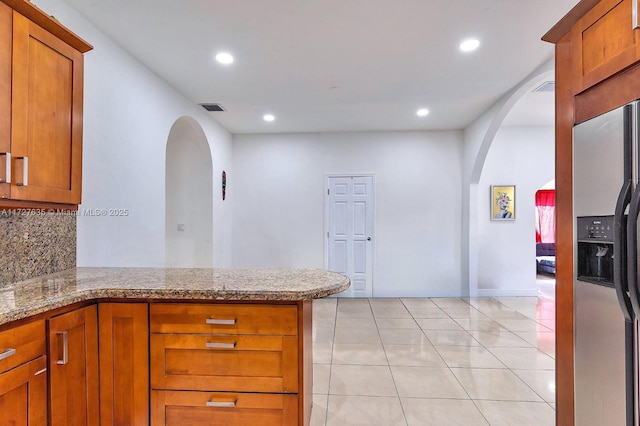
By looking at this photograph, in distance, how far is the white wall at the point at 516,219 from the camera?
17.6 feet

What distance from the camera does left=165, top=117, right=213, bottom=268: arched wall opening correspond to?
4750mm

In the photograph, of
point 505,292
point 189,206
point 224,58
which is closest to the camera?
point 224,58

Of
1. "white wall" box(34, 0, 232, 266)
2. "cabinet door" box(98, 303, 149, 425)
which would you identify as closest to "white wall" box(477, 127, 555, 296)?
"white wall" box(34, 0, 232, 266)

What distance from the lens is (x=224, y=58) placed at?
2967 mm

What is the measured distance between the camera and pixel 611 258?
54.8 inches

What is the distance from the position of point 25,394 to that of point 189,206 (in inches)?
146

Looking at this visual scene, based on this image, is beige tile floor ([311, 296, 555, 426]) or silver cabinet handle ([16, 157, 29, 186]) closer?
silver cabinet handle ([16, 157, 29, 186])

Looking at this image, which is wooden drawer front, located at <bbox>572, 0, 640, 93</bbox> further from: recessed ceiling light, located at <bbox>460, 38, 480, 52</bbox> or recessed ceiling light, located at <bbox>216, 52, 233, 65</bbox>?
recessed ceiling light, located at <bbox>216, 52, 233, 65</bbox>

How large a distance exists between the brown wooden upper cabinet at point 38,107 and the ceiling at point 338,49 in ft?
2.54

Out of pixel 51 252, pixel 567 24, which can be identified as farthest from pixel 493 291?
pixel 51 252

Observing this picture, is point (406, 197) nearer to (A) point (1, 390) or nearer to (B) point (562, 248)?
(B) point (562, 248)

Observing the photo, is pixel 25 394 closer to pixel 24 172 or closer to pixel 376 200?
pixel 24 172

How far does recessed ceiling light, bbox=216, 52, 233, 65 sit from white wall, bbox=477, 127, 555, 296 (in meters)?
4.25

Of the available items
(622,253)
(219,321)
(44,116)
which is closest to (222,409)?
(219,321)
